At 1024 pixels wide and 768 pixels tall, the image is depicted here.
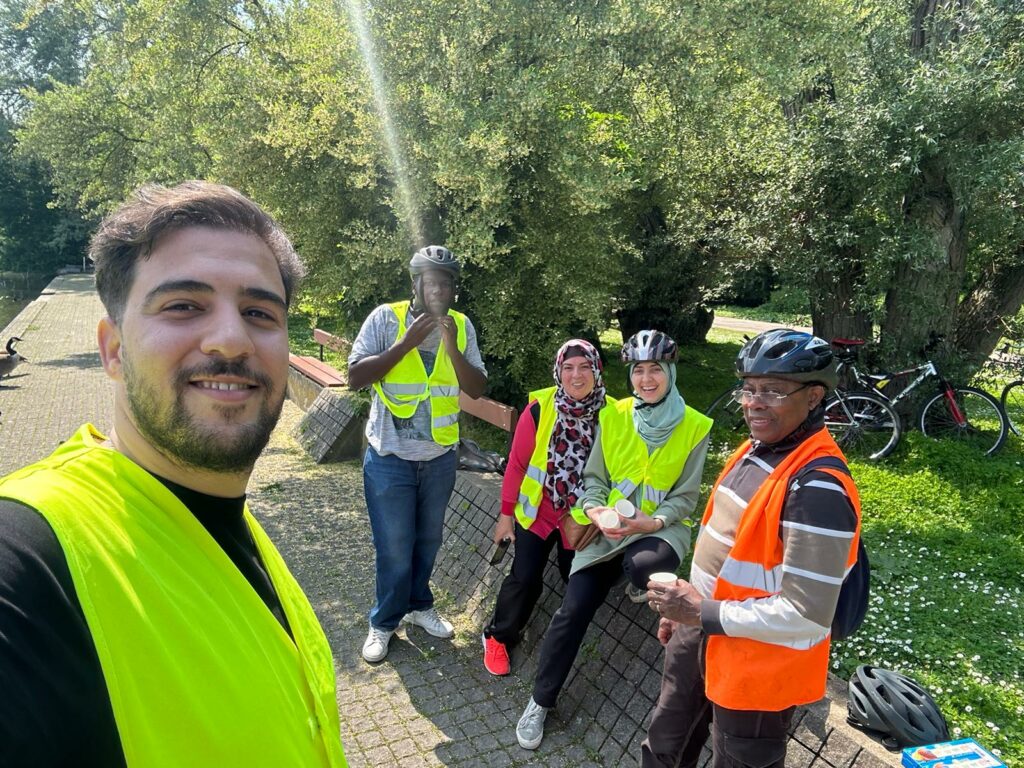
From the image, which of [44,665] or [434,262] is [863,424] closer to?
[434,262]

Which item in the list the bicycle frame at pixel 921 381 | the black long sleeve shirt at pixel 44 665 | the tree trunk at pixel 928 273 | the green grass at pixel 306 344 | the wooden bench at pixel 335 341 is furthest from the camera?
the green grass at pixel 306 344

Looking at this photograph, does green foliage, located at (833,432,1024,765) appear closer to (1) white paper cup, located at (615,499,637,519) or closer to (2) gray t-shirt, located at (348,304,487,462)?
(1) white paper cup, located at (615,499,637,519)

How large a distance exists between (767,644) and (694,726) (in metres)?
0.67

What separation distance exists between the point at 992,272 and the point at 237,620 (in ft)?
28.3

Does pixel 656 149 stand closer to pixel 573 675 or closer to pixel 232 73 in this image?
pixel 232 73

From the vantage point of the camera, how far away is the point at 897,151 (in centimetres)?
591

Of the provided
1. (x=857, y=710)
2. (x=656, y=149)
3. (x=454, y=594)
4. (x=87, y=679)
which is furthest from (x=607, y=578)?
(x=656, y=149)

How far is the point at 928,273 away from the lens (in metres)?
6.55

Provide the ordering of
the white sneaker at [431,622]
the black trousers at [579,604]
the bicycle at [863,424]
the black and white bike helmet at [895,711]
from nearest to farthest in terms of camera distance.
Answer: the black and white bike helmet at [895,711]
the black trousers at [579,604]
the white sneaker at [431,622]
the bicycle at [863,424]

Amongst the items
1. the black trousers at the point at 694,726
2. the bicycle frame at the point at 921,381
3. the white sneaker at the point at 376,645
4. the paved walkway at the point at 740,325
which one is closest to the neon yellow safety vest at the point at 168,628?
the black trousers at the point at 694,726

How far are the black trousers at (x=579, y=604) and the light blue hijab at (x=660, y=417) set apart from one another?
1.56 ft

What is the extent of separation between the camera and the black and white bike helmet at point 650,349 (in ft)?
10.7

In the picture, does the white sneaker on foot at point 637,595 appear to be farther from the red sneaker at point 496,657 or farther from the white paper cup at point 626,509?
the red sneaker at point 496,657

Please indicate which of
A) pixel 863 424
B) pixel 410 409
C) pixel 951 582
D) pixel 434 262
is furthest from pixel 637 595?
pixel 863 424
